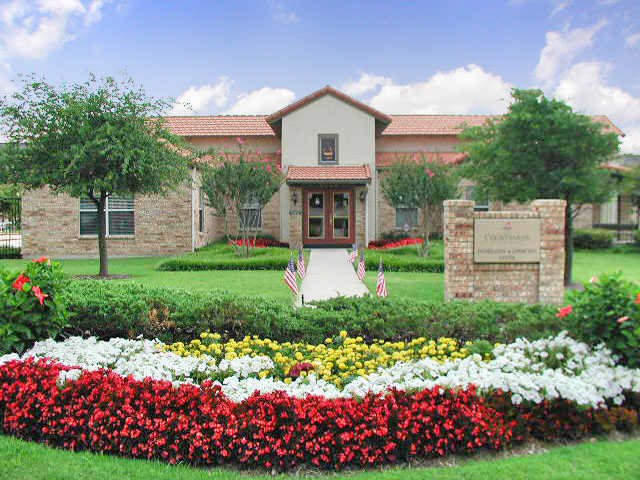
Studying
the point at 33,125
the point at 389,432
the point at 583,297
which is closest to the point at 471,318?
the point at 583,297

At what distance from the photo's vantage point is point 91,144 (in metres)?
15.0

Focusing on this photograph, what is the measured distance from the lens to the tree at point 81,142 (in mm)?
15336

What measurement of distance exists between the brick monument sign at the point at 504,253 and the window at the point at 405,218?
15471 mm

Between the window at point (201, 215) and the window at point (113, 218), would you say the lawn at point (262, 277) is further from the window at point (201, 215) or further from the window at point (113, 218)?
the window at point (201, 215)

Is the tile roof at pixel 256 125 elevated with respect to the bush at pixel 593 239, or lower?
elevated

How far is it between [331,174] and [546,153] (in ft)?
36.7

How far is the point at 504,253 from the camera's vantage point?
10750 mm

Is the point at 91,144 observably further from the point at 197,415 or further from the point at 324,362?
the point at 197,415

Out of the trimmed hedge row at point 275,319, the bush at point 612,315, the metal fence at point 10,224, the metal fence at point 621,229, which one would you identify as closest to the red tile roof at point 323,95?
the metal fence at point 10,224

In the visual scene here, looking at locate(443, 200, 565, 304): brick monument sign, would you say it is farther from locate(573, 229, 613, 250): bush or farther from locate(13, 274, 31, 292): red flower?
locate(573, 229, 613, 250): bush

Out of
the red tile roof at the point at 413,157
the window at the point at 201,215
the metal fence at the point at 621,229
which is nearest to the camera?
the window at the point at 201,215

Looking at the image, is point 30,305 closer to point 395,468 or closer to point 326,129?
point 395,468

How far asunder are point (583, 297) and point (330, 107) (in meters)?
21.4

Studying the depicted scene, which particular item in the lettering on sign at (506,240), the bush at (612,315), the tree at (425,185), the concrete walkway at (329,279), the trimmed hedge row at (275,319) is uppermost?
the tree at (425,185)
